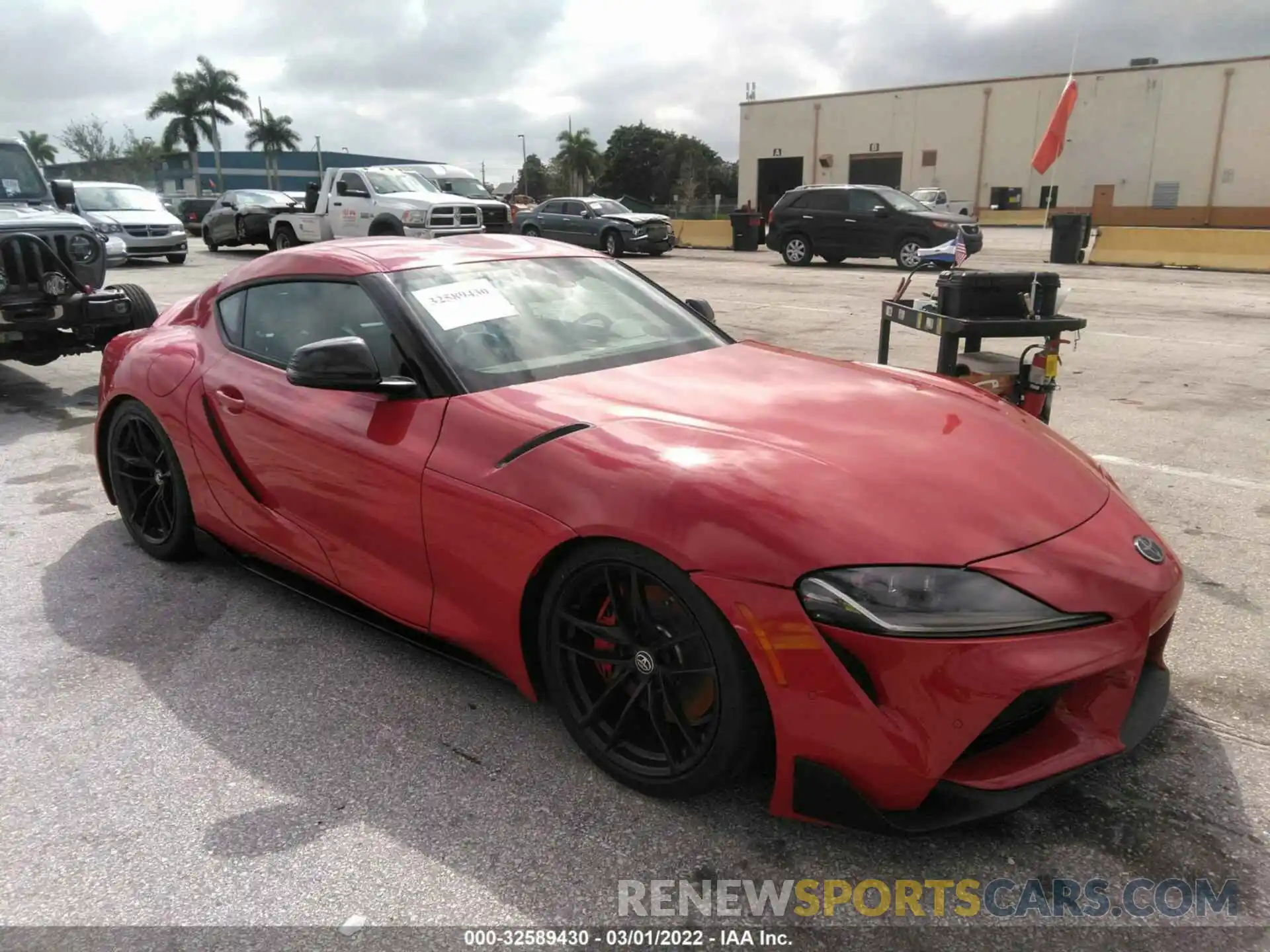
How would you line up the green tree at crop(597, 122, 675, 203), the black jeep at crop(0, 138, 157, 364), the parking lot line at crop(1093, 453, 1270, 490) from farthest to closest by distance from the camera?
1. the green tree at crop(597, 122, 675, 203)
2. the black jeep at crop(0, 138, 157, 364)
3. the parking lot line at crop(1093, 453, 1270, 490)

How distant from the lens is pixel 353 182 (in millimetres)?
18922

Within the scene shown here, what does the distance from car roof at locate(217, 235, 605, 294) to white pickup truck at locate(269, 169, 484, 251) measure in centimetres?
1402

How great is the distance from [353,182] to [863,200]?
10662mm

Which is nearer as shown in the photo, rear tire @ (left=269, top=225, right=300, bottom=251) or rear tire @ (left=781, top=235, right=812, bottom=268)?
rear tire @ (left=781, top=235, right=812, bottom=268)

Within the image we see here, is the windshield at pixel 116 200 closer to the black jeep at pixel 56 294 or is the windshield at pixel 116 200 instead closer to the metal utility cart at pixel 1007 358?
the black jeep at pixel 56 294

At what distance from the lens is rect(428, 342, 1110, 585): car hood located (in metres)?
2.05

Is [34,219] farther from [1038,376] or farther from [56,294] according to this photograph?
[1038,376]

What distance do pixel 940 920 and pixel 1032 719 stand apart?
1.60 feet

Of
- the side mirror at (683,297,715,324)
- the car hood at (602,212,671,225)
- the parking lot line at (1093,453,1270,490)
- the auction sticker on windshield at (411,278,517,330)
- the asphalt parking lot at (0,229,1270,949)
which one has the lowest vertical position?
the asphalt parking lot at (0,229,1270,949)

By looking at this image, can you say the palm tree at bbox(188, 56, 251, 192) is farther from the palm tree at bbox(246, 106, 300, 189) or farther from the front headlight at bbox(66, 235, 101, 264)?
the front headlight at bbox(66, 235, 101, 264)

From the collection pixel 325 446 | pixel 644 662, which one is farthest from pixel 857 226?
pixel 644 662

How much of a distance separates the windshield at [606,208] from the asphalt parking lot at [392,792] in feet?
66.3

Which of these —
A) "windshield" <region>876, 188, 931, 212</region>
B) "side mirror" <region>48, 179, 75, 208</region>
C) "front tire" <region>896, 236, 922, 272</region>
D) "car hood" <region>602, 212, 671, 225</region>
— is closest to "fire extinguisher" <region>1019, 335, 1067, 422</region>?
"side mirror" <region>48, 179, 75, 208</region>

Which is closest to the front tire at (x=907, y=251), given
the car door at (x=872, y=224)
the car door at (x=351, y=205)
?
→ the car door at (x=872, y=224)
